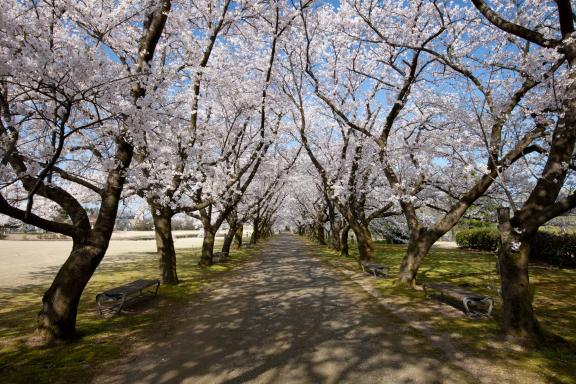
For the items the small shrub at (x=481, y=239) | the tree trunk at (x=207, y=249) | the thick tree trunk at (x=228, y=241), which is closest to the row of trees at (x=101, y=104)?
the tree trunk at (x=207, y=249)

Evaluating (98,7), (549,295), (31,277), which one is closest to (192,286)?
(31,277)

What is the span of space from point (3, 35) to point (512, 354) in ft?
30.9

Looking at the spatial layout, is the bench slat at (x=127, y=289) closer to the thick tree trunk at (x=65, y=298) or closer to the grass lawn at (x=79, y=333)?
the grass lawn at (x=79, y=333)

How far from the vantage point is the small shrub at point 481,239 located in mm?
31041

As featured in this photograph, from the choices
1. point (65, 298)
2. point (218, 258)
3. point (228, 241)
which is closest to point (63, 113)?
point (65, 298)

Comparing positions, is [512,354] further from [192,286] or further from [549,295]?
[192,286]

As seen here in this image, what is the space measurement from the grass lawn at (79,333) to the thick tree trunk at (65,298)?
11.5 inches

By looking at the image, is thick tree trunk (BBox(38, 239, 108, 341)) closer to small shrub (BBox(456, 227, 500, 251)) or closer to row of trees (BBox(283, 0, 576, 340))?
row of trees (BBox(283, 0, 576, 340))

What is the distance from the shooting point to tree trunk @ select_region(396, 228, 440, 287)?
11539 millimetres

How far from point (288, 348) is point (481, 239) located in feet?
108

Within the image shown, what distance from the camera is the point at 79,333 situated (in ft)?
22.6

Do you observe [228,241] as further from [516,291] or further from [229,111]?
[516,291]

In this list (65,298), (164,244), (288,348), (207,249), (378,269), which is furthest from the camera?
(207,249)

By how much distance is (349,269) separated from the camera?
1794 cm
